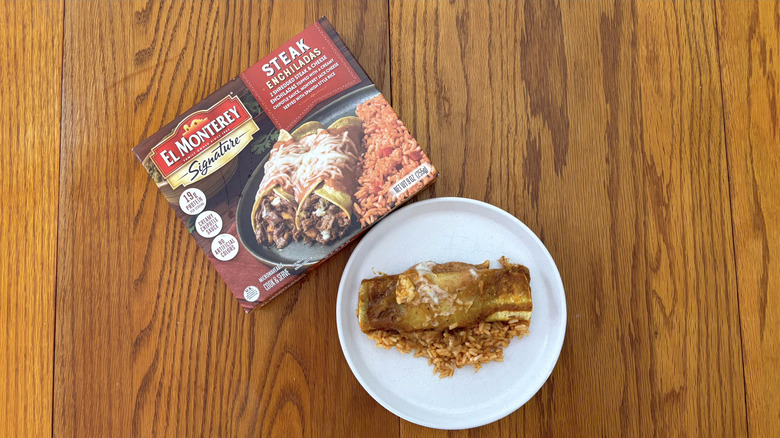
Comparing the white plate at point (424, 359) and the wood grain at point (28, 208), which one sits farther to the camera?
the wood grain at point (28, 208)

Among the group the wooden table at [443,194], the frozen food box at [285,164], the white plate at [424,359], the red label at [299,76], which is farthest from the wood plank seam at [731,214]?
the red label at [299,76]

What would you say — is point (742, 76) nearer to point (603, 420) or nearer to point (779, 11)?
point (779, 11)

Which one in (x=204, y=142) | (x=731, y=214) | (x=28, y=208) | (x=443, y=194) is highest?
(x=28, y=208)

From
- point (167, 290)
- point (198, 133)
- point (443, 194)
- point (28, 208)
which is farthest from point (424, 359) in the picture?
point (28, 208)

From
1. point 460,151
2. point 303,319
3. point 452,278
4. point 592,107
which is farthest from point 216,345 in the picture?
point 592,107

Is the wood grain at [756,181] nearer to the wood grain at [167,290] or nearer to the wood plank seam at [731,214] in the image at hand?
the wood plank seam at [731,214]

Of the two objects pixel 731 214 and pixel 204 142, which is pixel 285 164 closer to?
pixel 204 142
